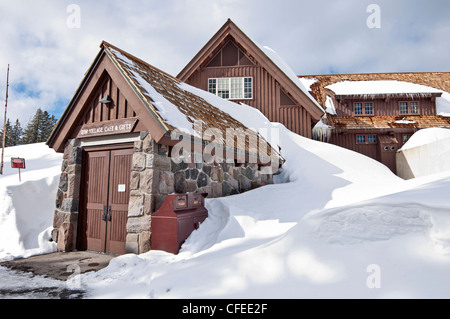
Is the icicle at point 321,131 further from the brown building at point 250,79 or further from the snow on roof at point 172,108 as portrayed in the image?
the snow on roof at point 172,108

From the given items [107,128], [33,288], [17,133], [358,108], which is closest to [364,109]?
[358,108]

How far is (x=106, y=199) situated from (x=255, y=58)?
11578 millimetres

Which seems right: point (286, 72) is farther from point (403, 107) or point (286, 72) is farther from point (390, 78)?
point (390, 78)

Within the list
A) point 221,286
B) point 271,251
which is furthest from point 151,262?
point 271,251

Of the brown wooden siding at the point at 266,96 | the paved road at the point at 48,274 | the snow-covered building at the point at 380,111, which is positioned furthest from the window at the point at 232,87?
the paved road at the point at 48,274

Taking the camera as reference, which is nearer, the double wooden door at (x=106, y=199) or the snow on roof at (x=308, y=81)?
the double wooden door at (x=106, y=199)

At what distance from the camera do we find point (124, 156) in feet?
20.1

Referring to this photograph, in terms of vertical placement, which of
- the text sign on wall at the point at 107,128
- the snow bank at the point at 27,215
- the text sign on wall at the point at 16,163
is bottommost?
the snow bank at the point at 27,215

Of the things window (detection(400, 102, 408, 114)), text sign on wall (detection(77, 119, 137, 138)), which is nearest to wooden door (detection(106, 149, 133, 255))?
text sign on wall (detection(77, 119, 137, 138))

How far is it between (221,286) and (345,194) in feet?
18.4

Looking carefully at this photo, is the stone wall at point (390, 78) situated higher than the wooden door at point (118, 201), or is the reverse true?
the stone wall at point (390, 78)

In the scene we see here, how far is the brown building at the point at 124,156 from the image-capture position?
5418mm

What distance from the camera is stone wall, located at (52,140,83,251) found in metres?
6.42
